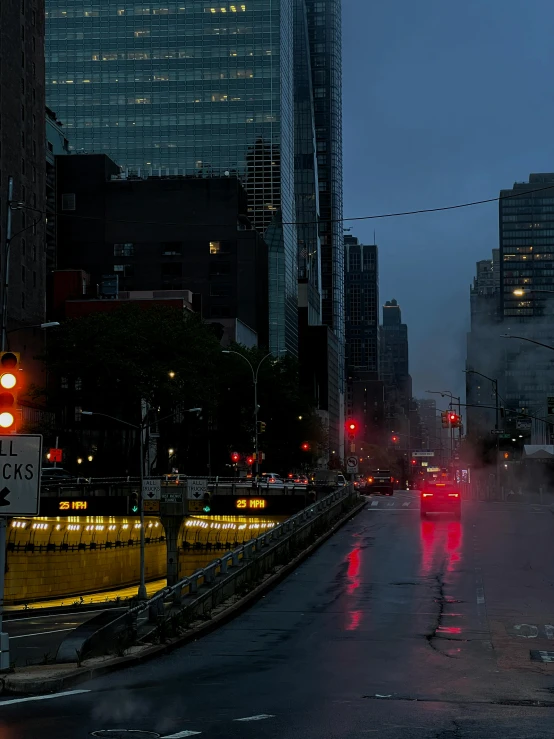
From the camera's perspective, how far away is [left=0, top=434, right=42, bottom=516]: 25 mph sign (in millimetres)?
17391

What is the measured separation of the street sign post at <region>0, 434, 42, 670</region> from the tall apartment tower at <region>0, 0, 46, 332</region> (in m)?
87.3

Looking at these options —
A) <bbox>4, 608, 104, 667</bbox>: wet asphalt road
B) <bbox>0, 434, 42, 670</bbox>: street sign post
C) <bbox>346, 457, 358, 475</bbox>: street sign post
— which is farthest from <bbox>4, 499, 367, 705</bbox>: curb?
<bbox>346, 457, 358, 475</bbox>: street sign post

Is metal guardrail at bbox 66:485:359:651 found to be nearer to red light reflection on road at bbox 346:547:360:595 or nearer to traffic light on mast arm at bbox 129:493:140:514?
red light reflection on road at bbox 346:547:360:595

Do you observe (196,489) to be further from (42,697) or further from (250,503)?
(42,697)

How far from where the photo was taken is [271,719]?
1358 cm

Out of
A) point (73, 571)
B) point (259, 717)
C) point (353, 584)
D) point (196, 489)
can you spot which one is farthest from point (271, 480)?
point (259, 717)

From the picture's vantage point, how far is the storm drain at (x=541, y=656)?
19.2 meters

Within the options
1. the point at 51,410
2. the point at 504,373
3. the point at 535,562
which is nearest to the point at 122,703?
the point at 535,562

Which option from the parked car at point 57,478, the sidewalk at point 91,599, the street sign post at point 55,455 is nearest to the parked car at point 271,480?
the sidewalk at point 91,599

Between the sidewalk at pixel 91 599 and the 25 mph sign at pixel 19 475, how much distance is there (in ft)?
134

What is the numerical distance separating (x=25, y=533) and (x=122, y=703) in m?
54.4

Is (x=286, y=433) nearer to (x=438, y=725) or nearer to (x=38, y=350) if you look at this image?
(x=38, y=350)

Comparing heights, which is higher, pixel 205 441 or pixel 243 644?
pixel 205 441

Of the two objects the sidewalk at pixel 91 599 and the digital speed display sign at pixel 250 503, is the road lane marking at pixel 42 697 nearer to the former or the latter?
the sidewalk at pixel 91 599
